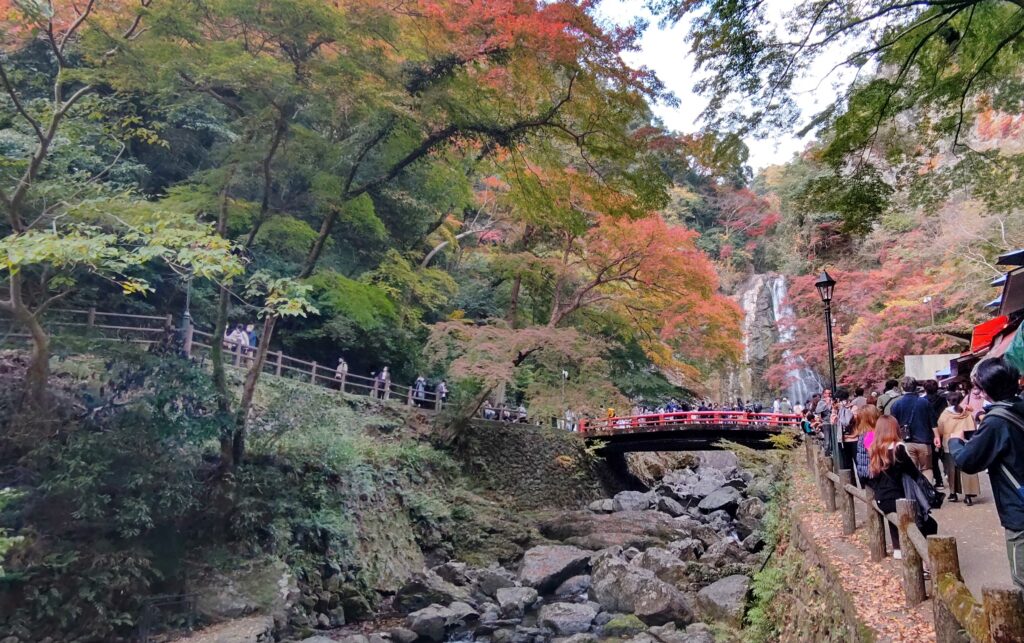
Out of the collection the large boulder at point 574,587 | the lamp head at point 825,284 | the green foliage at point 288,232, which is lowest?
the large boulder at point 574,587

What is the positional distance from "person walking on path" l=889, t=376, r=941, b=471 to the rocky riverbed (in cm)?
388

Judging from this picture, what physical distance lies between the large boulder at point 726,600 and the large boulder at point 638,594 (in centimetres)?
32

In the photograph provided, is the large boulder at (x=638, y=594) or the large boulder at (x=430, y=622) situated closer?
the large boulder at (x=430, y=622)

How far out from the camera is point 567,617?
1043cm

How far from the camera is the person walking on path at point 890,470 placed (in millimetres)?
4527

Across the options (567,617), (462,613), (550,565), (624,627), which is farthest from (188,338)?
(624,627)

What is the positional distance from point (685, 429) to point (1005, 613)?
58.4ft

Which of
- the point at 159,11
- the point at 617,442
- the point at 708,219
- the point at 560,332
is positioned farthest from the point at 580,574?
the point at 708,219

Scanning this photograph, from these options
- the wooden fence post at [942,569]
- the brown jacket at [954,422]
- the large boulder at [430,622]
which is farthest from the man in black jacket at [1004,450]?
the large boulder at [430,622]

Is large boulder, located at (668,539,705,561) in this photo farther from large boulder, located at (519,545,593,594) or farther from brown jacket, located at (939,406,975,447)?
brown jacket, located at (939,406,975,447)

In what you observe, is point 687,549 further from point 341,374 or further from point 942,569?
point 942,569

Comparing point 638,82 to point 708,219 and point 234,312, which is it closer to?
point 234,312

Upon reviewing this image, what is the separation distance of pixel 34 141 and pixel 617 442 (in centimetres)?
1750

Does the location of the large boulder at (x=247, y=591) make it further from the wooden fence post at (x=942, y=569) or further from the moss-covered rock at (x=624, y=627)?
the wooden fence post at (x=942, y=569)
